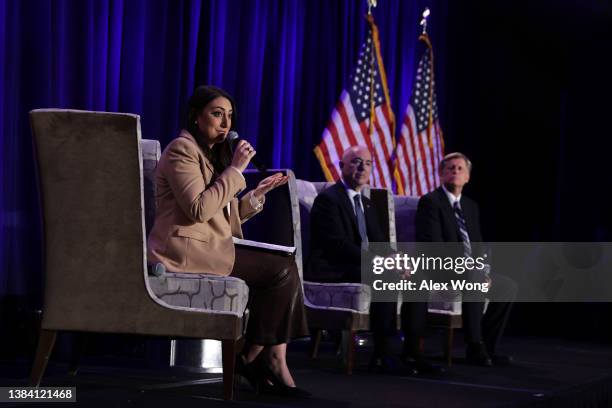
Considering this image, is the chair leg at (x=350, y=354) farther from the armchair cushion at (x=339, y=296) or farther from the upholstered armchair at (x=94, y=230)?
the upholstered armchair at (x=94, y=230)

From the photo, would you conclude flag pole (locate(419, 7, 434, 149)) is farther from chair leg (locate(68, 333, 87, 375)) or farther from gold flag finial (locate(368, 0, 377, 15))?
chair leg (locate(68, 333, 87, 375))

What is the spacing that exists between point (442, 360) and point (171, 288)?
8.36 ft

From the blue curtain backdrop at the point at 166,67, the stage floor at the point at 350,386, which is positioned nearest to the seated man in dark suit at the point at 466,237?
the stage floor at the point at 350,386

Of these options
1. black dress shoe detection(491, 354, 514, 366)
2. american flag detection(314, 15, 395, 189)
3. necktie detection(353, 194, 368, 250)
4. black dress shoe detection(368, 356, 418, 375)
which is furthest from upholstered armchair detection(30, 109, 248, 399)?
american flag detection(314, 15, 395, 189)

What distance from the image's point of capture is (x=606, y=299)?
7836 mm

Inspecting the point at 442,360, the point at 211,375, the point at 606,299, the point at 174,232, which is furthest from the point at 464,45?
the point at 174,232

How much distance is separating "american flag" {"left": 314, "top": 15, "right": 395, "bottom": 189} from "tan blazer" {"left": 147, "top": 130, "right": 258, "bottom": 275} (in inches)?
123

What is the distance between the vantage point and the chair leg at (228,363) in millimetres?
2764

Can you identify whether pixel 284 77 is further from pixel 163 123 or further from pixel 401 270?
pixel 401 270

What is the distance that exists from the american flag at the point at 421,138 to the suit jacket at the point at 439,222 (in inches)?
78.1

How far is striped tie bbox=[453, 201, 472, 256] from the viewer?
4812mm

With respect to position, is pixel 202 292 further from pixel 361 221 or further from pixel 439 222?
pixel 439 222

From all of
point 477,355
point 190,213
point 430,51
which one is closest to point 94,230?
point 190,213

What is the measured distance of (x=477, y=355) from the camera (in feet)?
15.3
